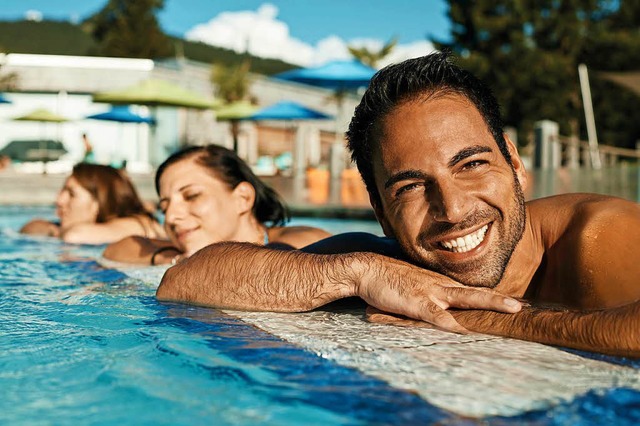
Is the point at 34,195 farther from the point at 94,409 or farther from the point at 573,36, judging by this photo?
the point at 573,36

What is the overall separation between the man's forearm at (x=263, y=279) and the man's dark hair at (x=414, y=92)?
39 cm

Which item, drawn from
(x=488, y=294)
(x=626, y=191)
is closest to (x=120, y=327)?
(x=488, y=294)

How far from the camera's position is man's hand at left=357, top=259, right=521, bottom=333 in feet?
8.73

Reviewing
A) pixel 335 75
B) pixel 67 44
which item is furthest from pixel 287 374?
pixel 67 44

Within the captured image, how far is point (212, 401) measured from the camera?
1.97 m

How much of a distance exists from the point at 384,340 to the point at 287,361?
381 mm

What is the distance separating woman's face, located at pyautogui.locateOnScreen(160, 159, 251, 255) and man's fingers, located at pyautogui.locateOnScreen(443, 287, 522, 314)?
8.10ft

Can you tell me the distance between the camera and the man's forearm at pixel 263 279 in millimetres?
3012

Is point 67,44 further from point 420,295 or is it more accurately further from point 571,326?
point 571,326

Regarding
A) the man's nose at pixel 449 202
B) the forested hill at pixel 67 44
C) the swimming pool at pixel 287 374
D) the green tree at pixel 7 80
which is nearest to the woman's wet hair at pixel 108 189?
the swimming pool at pixel 287 374

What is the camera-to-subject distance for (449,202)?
2.64 metres

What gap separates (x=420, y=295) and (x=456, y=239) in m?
0.25

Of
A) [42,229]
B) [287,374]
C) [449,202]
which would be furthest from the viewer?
[42,229]

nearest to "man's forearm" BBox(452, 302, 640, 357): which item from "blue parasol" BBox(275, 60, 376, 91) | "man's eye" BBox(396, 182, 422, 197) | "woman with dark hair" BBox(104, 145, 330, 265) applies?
"man's eye" BBox(396, 182, 422, 197)
